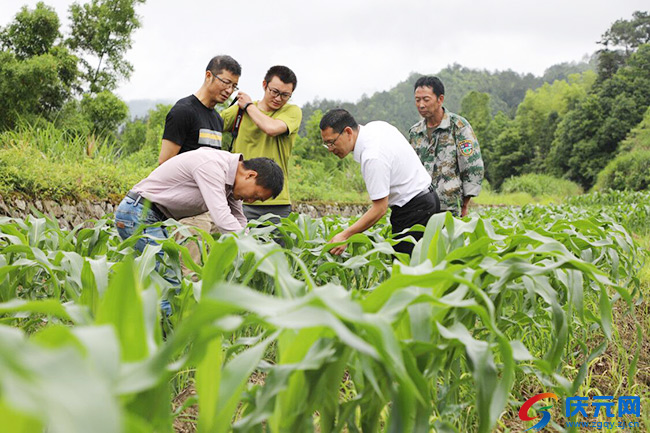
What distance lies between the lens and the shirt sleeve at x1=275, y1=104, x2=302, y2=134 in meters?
3.44

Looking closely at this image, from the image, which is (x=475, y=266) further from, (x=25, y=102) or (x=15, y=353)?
(x=25, y=102)

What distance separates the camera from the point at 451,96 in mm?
67062

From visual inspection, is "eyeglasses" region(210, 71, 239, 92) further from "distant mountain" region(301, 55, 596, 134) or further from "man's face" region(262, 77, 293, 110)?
"distant mountain" region(301, 55, 596, 134)

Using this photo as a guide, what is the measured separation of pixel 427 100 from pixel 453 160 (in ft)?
1.75

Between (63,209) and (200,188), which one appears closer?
(200,188)

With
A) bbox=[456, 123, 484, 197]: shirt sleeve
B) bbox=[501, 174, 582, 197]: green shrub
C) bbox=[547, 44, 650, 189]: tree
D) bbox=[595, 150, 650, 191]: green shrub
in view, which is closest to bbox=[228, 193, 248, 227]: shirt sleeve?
bbox=[456, 123, 484, 197]: shirt sleeve

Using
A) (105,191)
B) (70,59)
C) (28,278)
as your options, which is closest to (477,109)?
(70,59)

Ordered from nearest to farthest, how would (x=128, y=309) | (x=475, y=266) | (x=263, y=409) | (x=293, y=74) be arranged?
(x=128, y=309) < (x=263, y=409) < (x=475, y=266) < (x=293, y=74)

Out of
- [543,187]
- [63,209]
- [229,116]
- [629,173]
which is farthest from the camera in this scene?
[543,187]

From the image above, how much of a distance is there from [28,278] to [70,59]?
1617cm

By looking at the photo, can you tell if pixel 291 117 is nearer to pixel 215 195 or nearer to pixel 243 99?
pixel 243 99

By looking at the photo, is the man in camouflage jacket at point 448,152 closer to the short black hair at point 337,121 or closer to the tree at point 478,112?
the short black hair at point 337,121

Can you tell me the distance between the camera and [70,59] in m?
16.0

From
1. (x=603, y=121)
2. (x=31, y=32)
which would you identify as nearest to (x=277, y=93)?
(x=31, y=32)
